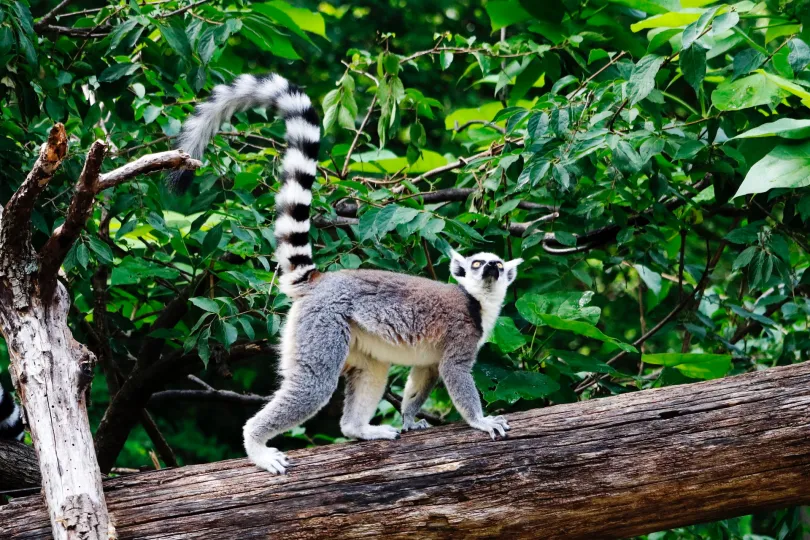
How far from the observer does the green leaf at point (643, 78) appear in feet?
13.5

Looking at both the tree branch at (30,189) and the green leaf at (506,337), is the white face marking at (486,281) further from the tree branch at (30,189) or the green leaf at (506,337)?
the tree branch at (30,189)

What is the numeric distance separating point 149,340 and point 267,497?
1.94 meters

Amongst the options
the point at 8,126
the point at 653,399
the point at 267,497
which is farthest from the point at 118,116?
the point at 653,399

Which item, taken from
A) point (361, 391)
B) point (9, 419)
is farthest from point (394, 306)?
point (9, 419)

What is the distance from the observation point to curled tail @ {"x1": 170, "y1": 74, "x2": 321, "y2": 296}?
417cm

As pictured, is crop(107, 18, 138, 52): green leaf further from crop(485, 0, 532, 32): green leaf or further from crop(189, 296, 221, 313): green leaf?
crop(485, 0, 532, 32): green leaf

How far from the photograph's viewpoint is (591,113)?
4840 millimetres

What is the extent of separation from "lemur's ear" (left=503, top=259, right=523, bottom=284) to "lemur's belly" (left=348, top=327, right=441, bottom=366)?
0.64m

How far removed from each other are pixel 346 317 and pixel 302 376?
1.27ft

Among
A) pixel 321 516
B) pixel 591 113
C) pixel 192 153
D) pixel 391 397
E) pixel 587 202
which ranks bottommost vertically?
pixel 391 397

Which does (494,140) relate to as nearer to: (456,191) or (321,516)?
(456,191)

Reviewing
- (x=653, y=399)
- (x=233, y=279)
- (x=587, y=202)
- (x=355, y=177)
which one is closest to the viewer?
(x=653, y=399)

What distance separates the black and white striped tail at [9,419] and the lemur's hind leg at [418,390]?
1939mm

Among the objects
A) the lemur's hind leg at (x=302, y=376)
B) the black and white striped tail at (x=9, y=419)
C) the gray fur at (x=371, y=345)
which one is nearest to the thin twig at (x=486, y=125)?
the gray fur at (x=371, y=345)
